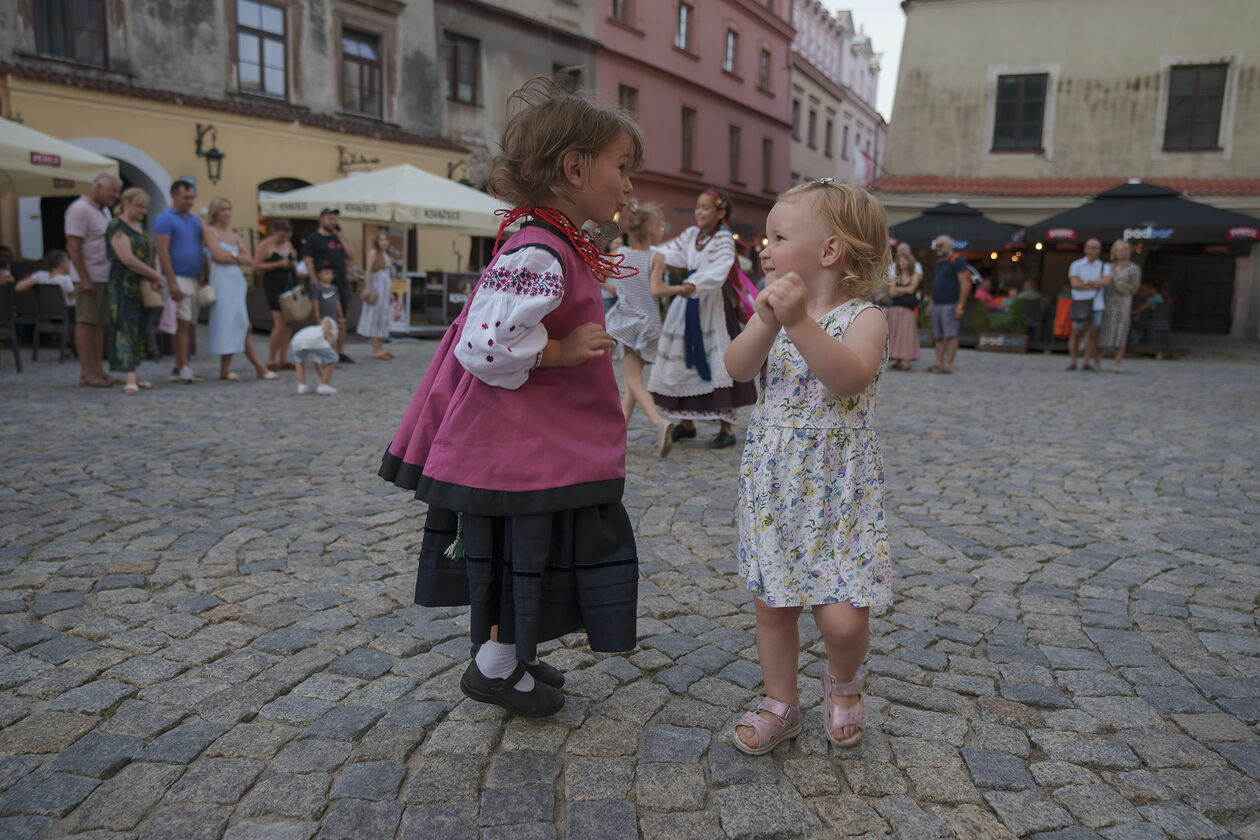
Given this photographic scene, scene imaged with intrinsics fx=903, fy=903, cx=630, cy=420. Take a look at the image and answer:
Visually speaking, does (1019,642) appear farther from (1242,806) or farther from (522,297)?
(522,297)

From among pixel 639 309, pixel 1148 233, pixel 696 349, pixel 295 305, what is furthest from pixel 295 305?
pixel 1148 233

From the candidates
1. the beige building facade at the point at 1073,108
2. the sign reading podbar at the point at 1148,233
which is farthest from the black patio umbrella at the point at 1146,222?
the beige building facade at the point at 1073,108

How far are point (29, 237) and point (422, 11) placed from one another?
9959 mm

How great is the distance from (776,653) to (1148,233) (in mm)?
16116

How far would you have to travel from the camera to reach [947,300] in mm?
12469

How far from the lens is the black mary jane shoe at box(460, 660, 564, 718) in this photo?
2.40 metres

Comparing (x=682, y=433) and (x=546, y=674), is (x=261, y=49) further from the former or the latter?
(x=546, y=674)

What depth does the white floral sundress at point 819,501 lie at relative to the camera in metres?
2.16

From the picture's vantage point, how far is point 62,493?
462 cm

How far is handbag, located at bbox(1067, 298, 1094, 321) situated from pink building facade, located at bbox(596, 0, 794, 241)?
37.8 ft

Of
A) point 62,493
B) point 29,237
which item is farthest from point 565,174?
point 29,237

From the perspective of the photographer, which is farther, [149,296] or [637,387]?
[149,296]

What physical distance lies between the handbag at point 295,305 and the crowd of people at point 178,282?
0.16 ft

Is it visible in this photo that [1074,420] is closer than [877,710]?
No
